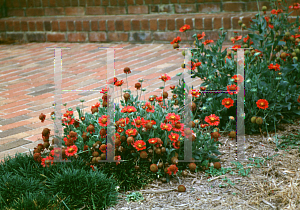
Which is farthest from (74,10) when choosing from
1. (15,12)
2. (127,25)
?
(15,12)

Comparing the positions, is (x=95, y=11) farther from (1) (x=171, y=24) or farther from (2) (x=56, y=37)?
(1) (x=171, y=24)

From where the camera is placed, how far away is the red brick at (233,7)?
5.26m

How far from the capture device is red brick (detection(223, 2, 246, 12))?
5.26 m

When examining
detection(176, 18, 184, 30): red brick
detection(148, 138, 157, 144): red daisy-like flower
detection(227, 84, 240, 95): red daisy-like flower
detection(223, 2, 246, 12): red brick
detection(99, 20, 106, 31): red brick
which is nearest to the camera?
detection(148, 138, 157, 144): red daisy-like flower

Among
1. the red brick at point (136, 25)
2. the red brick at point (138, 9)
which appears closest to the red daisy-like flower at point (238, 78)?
the red brick at point (136, 25)

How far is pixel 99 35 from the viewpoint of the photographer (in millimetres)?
5977

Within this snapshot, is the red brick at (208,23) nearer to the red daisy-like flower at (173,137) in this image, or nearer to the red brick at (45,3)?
the red brick at (45,3)

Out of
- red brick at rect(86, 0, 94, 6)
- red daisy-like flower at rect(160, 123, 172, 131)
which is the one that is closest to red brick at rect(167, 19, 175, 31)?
red brick at rect(86, 0, 94, 6)

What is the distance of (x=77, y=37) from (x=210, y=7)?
2.25m

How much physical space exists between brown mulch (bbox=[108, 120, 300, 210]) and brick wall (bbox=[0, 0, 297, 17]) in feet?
11.3

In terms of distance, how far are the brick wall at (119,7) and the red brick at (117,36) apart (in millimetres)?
435

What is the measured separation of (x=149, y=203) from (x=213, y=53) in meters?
1.39

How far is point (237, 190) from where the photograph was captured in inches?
80.3

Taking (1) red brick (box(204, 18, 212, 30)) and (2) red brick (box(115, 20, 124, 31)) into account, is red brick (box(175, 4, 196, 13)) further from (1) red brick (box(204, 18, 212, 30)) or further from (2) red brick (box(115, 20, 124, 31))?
(2) red brick (box(115, 20, 124, 31))
